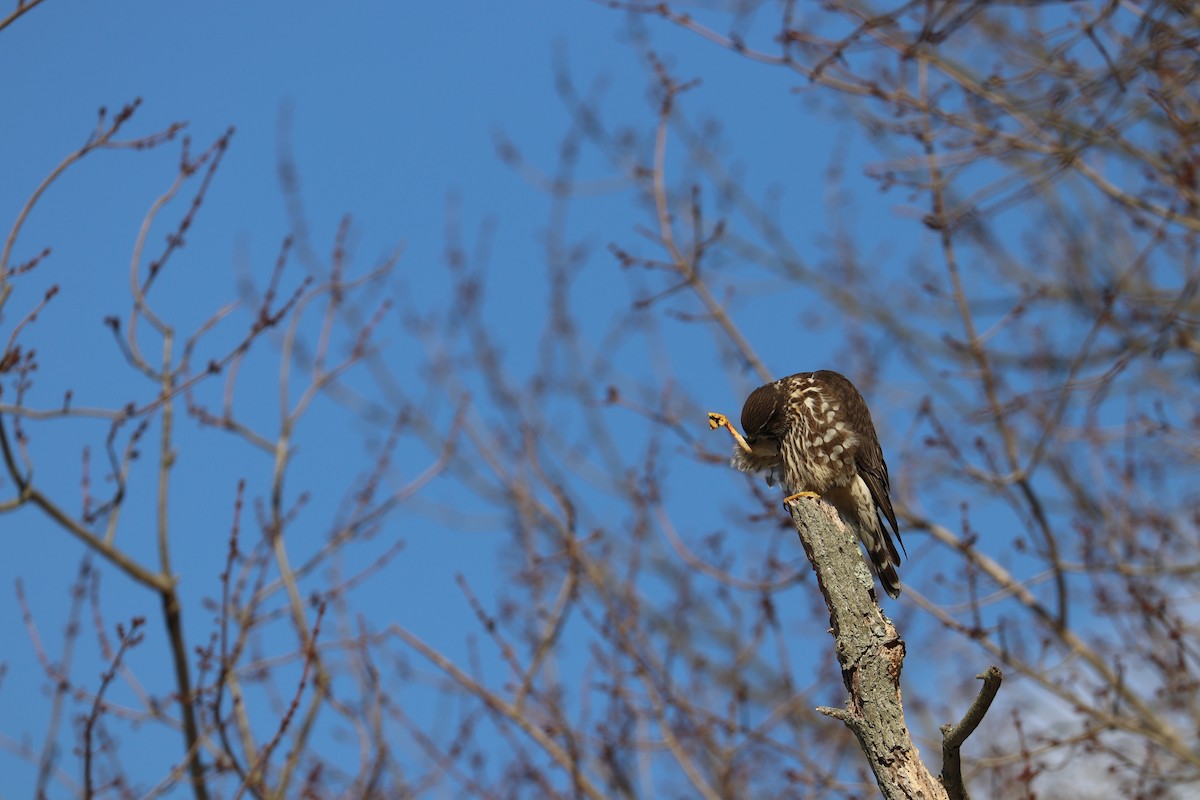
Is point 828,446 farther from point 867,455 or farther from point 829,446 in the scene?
point 867,455

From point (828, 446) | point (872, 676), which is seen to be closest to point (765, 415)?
point (828, 446)

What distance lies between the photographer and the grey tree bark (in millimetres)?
2822

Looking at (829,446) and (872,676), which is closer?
(872,676)

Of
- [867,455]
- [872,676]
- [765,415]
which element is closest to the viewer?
[872,676]

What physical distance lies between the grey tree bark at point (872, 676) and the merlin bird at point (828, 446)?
1765 mm

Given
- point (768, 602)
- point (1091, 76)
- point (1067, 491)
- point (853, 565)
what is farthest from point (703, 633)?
point (853, 565)

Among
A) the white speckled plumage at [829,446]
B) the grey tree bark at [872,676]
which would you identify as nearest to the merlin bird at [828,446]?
the white speckled plumage at [829,446]

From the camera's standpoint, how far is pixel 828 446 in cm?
525

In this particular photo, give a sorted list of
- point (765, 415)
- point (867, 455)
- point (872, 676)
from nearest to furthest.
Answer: point (872, 676) → point (765, 415) → point (867, 455)

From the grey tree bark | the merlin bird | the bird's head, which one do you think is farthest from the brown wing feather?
the grey tree bark

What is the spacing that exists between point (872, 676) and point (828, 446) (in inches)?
88.6

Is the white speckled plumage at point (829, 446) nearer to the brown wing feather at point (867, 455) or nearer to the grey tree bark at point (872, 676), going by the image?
the brown wing feather at point (867, 455)

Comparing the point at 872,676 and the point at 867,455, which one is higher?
the point at 867,455

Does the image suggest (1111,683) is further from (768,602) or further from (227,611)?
(227,611)
